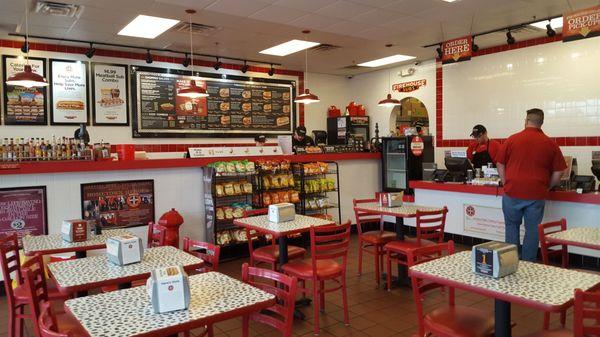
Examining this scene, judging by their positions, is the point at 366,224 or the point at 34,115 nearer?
the point at 34,115

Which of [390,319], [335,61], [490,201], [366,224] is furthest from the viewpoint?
[335,61]

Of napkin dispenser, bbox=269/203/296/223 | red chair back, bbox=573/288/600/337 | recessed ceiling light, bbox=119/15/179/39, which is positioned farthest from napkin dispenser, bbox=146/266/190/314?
recessed ceiling light, bbox=119/15/179/39

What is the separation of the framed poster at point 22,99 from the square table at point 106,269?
511 centimetres

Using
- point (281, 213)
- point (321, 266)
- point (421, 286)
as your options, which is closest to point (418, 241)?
point (321, 266)

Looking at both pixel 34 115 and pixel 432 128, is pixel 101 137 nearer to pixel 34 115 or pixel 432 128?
pixel 34 115

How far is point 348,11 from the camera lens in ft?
19.5

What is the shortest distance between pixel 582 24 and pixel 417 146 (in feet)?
11.8

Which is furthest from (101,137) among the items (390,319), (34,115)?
(390,319)

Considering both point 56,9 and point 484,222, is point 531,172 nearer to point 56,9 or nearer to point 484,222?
point 484,222

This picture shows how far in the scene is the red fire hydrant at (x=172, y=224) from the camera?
590cm

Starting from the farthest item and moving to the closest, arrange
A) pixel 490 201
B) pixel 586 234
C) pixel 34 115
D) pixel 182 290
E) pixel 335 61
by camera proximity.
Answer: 1. pixel 335 61
2. pixel 34 115
3. pixel 490 201
4. pixel 586 234
5. pixel 182 290

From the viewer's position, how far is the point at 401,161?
27.7 feet

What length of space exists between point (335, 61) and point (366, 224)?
11.1ft

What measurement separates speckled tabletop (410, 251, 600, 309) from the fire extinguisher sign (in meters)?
5.52
